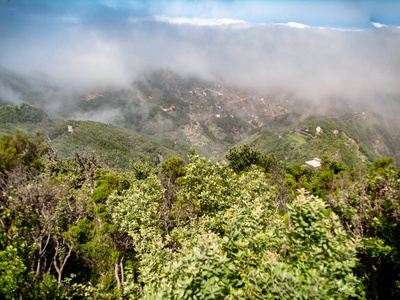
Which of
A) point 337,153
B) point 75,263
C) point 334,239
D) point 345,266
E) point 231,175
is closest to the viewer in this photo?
point 345,266

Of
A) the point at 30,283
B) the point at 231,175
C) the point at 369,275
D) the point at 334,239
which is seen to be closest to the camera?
the point at 334,239

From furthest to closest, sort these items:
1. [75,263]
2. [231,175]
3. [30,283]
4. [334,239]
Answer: [75,263]
[231,175]
[30,283]
[334,239]

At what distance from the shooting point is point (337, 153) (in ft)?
527

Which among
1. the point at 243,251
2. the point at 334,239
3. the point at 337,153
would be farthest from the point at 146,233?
the point at 337,153

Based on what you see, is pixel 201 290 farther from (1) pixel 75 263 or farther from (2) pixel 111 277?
(1) pixel 75 263

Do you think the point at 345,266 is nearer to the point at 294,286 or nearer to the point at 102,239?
the point at 294,286

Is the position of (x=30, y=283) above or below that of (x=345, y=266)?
below

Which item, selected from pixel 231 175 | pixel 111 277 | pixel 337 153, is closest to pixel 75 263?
pixel 111 277

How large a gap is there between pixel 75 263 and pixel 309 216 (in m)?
22.8

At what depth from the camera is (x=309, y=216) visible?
6242 millimetres

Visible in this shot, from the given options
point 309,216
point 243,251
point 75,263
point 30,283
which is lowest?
point 75,263

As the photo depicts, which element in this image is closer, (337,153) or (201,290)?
(201,290)

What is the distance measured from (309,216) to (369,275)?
7.39 meters

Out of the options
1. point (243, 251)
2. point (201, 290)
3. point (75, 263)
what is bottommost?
point (75, 263)
